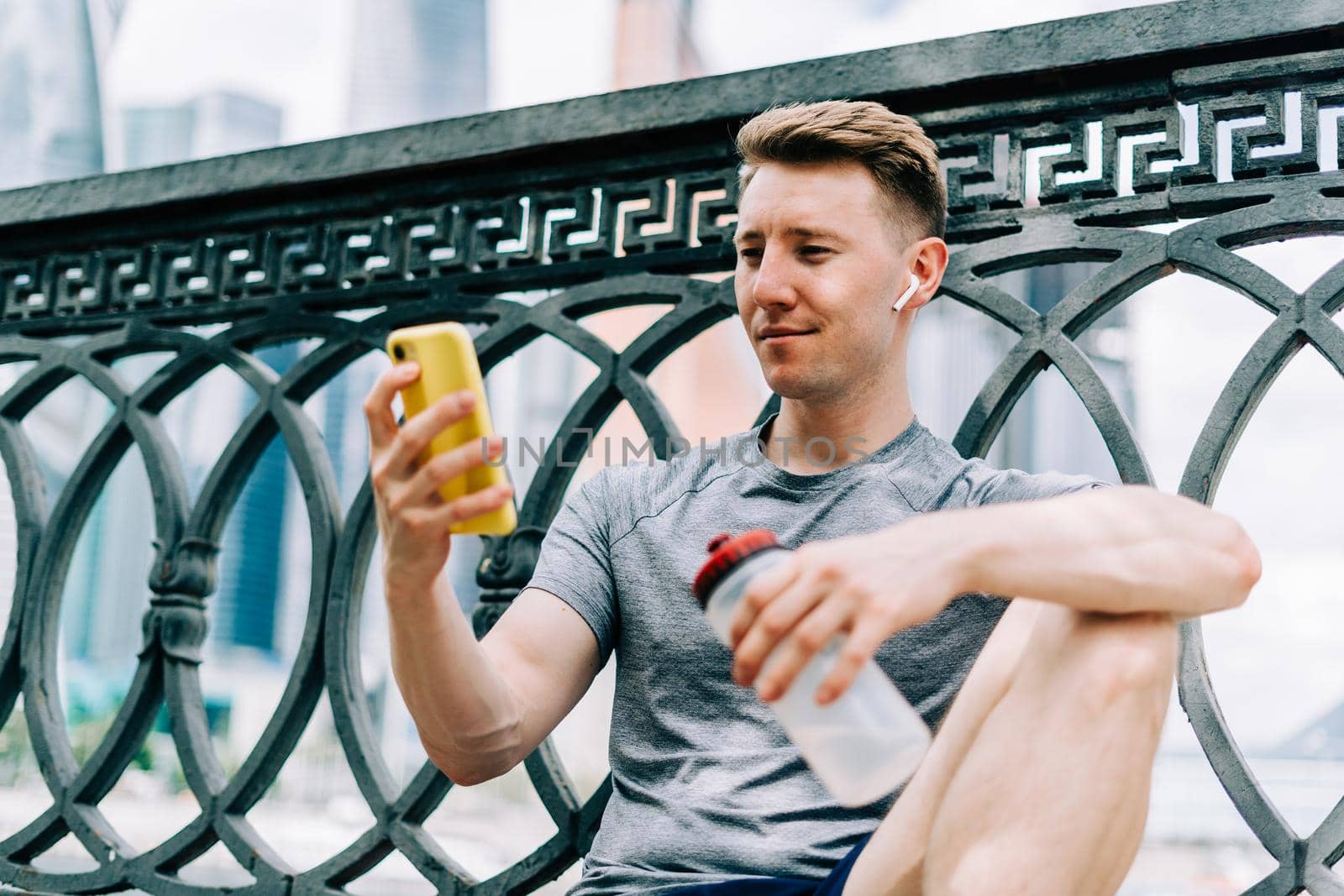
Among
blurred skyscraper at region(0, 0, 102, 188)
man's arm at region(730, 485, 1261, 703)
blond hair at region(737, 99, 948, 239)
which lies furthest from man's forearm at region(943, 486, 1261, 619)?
blurred skyscraper at region(0, 0, 102, 188)

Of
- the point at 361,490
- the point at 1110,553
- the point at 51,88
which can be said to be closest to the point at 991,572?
the point at 1110,553

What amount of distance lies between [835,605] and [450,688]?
17.5 inches

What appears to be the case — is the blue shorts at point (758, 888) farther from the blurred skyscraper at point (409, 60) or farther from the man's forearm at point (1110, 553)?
the blurred skyscraper at point (409, 60)

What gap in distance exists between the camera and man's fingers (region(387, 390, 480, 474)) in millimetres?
894

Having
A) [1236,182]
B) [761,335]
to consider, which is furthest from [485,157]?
[1236,182]

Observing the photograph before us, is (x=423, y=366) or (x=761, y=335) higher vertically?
(x=761, y=335)

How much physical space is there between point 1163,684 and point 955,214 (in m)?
0.79

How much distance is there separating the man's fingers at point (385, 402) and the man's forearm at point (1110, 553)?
424mm

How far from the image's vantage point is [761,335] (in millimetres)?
1397

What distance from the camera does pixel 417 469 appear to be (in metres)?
0.92

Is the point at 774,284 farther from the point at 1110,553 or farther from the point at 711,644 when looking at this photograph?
the point at 1110,553

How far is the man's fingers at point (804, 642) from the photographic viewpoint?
2.61ft

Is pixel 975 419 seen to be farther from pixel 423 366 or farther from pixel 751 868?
pixel 423 366

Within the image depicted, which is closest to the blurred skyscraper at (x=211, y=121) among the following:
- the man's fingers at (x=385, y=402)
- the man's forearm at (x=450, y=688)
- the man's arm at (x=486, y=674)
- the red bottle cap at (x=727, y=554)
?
the man's arm at (x=486, y=674)
